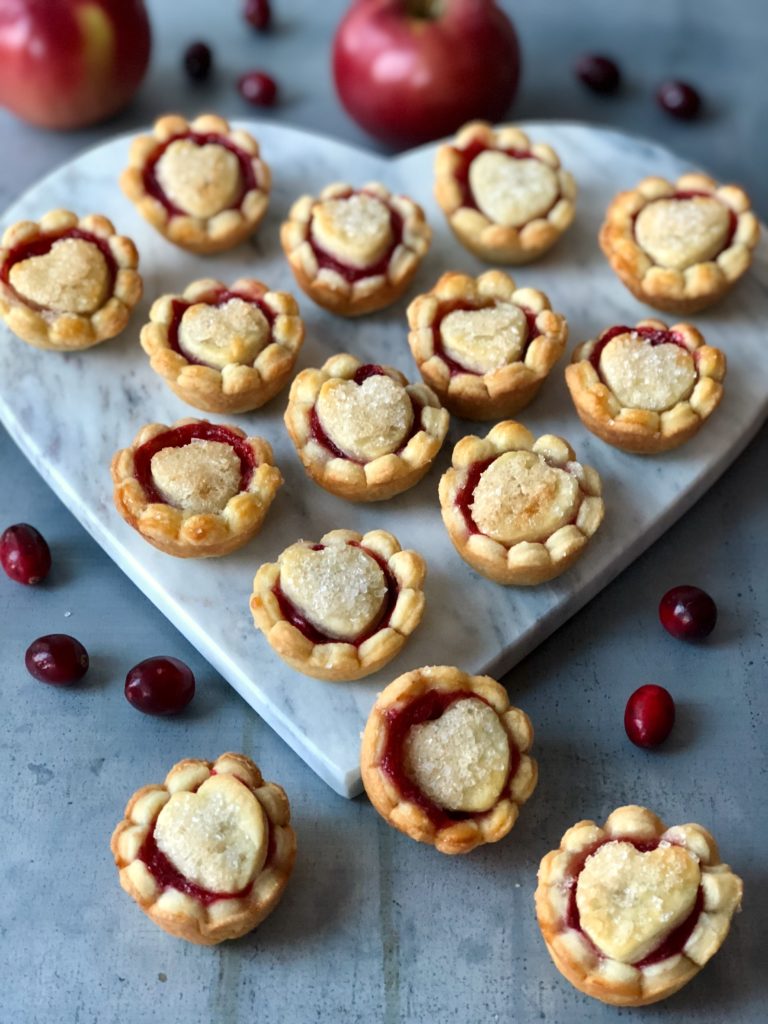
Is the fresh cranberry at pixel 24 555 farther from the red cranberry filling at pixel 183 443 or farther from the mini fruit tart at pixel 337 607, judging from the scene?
the mini fruit tart at pixel 337 607

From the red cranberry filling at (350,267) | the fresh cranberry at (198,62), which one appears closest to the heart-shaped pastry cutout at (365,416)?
the red cranberry filling at (350,267)

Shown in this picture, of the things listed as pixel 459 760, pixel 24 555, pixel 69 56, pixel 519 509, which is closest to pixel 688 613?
pixel 519 509

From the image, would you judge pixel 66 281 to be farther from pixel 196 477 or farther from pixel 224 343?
pixel 196 477

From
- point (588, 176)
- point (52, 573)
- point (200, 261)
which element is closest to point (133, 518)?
point (52, 573)

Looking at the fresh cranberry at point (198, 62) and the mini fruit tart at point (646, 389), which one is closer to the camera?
the mini fruit tart at point (646, 389)

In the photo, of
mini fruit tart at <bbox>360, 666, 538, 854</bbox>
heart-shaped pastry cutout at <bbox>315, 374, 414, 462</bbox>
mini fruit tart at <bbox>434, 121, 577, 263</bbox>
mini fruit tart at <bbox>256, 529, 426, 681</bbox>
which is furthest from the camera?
mini fruit tart at <bbox>434, 121, 577, 263</bbox>

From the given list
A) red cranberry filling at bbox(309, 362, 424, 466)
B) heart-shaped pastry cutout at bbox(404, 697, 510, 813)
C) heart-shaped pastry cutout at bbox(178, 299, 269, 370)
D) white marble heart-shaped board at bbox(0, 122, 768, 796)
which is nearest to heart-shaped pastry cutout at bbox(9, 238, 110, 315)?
white marble heart-shaped board at bbox(0, 122, 768, 796)

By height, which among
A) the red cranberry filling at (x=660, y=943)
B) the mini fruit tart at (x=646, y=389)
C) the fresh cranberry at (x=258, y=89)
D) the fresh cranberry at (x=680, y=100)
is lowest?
the red cranberry filling at (x=660, y=943)

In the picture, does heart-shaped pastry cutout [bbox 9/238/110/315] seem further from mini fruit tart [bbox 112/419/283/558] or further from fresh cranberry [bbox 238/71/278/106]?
fresh cranberry [bbox 238/71/278/106]
